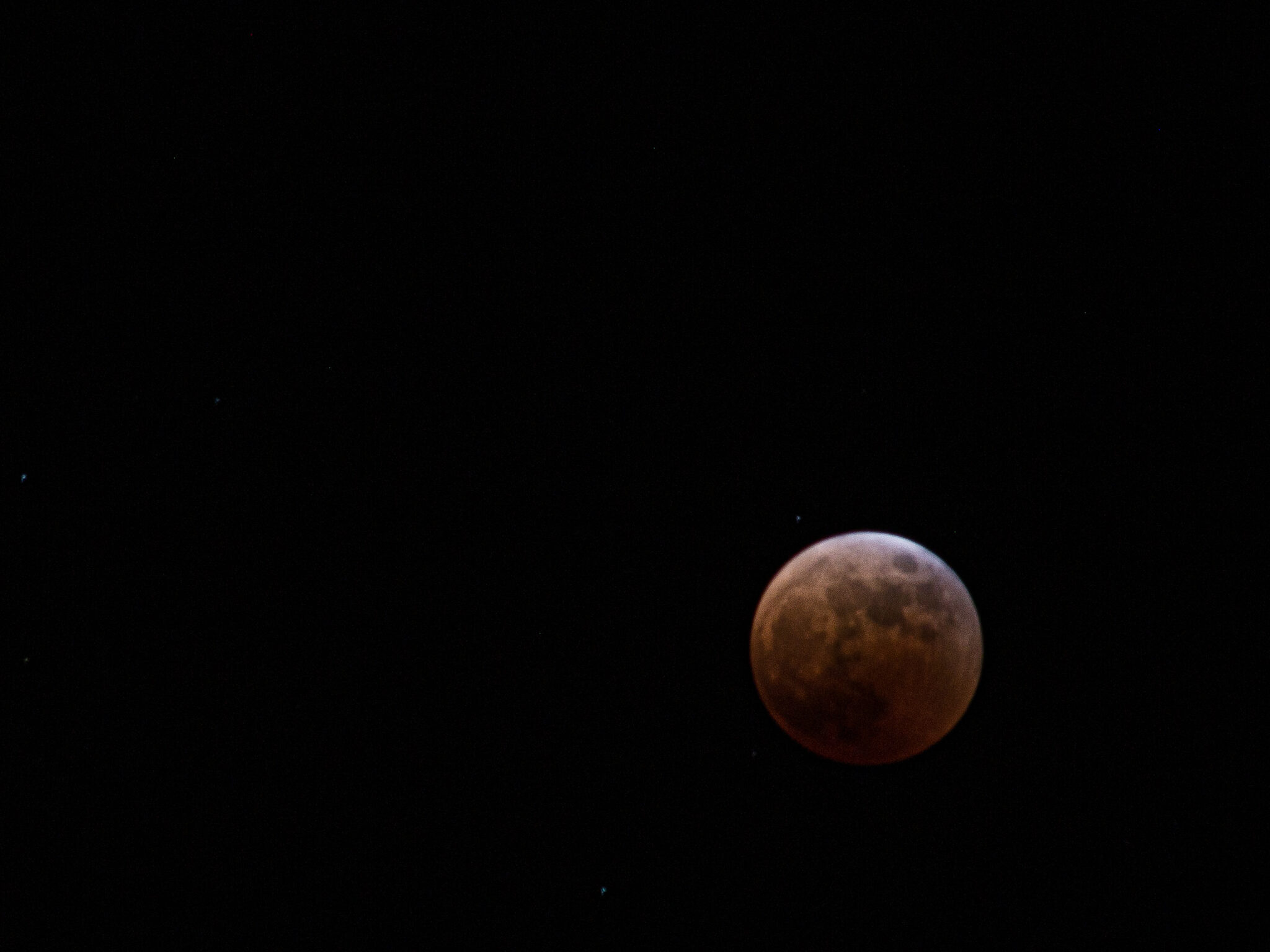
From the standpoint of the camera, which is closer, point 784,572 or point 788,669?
point 788,669

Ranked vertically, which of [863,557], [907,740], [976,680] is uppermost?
[863,557]

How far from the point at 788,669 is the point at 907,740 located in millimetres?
932

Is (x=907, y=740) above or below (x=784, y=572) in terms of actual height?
below

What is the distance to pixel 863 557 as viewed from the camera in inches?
273

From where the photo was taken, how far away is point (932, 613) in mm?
6648

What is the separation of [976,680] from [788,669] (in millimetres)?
1437

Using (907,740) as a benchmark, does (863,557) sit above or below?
above

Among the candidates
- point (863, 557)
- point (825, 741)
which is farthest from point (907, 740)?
point (863, 557)

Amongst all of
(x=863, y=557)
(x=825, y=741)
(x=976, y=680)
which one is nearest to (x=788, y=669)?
(x=825, y=741)

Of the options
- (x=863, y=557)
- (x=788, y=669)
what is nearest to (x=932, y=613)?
(x=863, y=557)

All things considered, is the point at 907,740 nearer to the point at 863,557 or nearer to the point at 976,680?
the point at 976,680

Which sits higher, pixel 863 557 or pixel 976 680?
pixel 863 557

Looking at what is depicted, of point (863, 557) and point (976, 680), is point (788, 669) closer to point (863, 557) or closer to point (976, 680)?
point (863, 557)

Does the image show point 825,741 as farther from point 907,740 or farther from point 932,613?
point 932,613
